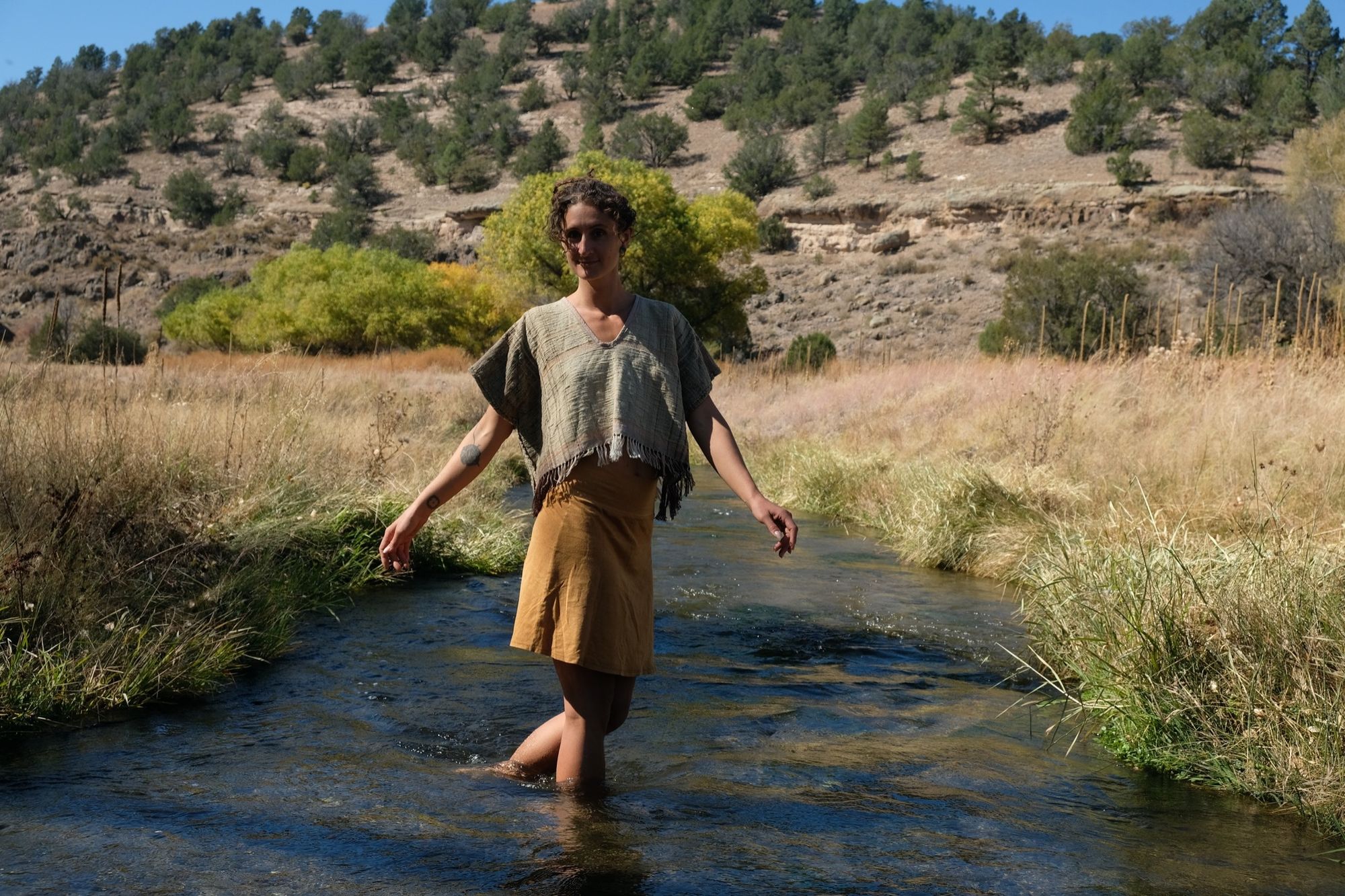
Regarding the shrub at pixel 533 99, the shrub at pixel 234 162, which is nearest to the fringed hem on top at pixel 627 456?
the shrub at pixel 234 162

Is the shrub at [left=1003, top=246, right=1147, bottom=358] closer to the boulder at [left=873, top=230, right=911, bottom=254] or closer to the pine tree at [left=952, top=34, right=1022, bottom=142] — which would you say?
the boulder at [left=873, top=230, right=911, bottom=254]

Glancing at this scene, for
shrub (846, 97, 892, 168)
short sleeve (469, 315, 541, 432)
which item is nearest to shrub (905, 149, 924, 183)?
shrub (846, 97, 892, 168)

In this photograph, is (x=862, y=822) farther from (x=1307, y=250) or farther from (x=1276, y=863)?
(x=1307, y=250)

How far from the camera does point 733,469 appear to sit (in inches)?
130

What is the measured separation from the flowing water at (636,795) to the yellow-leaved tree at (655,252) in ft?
98.0

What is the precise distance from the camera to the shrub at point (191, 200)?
63562 mm

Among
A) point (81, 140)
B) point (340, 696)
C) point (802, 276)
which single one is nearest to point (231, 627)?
point (340, 696)

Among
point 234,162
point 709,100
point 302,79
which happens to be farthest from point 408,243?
point 302,79

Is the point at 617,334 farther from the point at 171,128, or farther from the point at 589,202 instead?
the point at 171,128

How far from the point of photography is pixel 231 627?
5219 millimetres

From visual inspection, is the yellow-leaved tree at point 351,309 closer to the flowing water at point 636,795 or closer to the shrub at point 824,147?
the shrub at point 824,147

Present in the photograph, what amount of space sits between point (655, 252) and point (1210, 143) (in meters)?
25.0

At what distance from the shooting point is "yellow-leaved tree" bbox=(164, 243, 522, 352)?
38594 mm

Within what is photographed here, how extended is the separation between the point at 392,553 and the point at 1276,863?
2556mm
